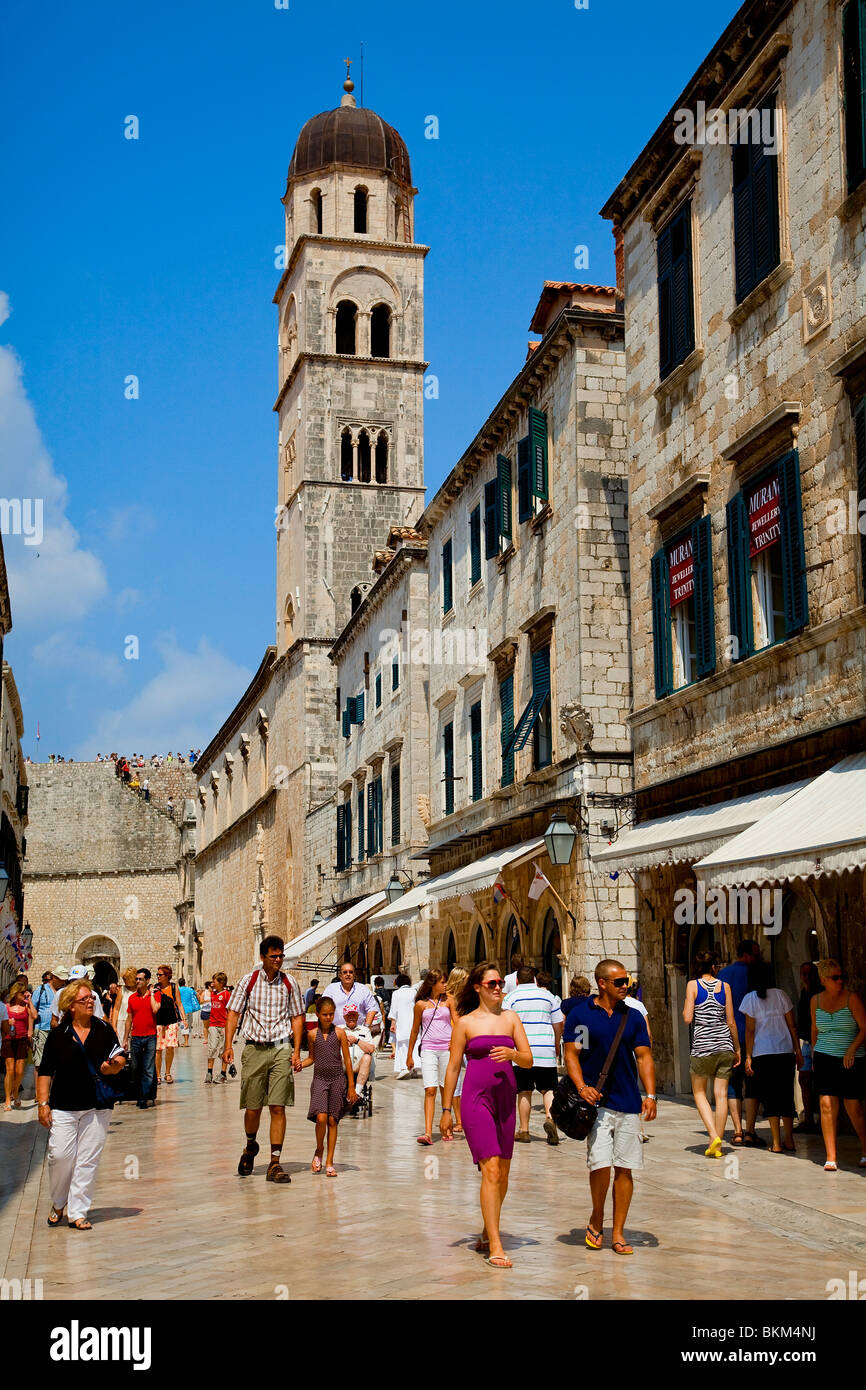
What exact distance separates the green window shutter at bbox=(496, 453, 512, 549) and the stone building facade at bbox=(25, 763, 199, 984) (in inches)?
2228

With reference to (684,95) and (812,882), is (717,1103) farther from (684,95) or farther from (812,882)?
(684,95)

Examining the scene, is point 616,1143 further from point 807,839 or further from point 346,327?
point 346,327

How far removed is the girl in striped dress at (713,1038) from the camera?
40.4 ft

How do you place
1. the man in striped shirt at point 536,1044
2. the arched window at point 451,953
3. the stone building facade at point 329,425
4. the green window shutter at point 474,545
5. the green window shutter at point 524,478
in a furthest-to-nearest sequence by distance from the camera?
the stone building facade at point 329,425
the arched window at point 451,953
the green window shutter at point 474,545
the green window shutter at point 524,478
the man in striped shirt at point 536,1044

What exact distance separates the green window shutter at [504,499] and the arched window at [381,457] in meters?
25.1

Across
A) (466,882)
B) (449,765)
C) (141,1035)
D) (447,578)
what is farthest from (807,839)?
(447,578)

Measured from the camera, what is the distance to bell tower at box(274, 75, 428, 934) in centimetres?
4669

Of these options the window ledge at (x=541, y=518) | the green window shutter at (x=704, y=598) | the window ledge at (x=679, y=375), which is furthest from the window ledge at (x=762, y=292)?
the window ledge at (x=541, y=518)

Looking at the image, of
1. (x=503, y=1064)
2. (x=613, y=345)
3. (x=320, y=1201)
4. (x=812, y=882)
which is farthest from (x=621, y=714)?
(x=503, y=1064)

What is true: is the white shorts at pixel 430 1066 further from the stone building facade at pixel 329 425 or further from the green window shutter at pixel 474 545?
the stone building facade at pixel 329 425

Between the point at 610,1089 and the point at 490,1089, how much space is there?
2.52ft

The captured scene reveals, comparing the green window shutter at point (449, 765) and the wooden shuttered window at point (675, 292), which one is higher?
the wooden shuttered window at point (675, 292)

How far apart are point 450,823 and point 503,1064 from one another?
1920cm

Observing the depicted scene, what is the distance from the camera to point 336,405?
48.3m
